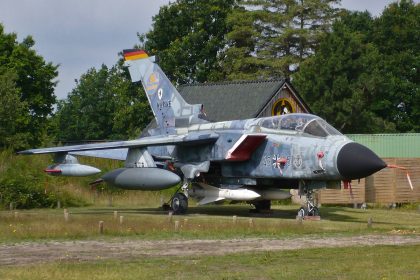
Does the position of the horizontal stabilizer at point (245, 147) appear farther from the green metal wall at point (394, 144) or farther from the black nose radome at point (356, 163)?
the green metal wall at point (394, 144)

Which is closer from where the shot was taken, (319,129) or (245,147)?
(319,129)

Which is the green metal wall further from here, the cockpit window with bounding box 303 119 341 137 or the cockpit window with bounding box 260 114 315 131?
the cockpit window with bounding box 303 119 341 137

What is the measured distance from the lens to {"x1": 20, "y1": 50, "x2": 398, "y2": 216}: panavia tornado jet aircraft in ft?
79.8

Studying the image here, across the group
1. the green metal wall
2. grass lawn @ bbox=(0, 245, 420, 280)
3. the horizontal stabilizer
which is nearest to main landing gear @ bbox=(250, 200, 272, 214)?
the horizontal stabilizer

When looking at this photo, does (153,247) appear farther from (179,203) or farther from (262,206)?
(262,206)

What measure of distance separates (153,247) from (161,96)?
573 inches

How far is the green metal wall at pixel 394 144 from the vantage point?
42.3 m

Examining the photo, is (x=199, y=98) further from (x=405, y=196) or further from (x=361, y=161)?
(x=361, y=161)

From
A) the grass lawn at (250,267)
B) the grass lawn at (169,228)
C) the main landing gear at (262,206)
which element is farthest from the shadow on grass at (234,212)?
the grass lawn at (250,267)

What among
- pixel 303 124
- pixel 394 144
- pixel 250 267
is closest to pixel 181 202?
pixel 303 124

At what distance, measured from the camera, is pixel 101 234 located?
19.8 metres

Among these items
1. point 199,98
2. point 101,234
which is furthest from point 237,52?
point 101,234

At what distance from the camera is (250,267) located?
1424 centimetres

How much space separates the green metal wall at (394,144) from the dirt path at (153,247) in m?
22.5
